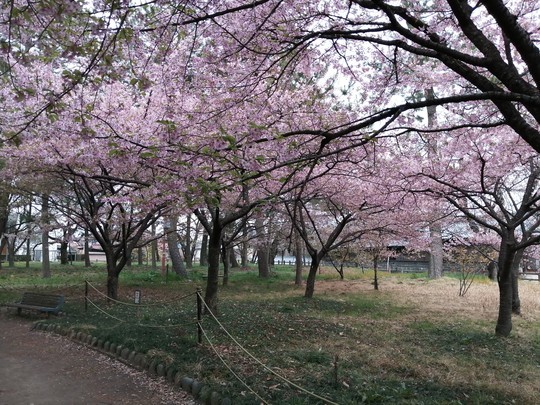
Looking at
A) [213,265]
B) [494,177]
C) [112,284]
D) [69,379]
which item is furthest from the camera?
[112,284]

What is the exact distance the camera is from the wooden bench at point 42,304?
9422mm

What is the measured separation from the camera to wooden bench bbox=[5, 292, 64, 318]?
30.9 feet

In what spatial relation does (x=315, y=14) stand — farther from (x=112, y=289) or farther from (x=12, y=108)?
(x=112, y=289)

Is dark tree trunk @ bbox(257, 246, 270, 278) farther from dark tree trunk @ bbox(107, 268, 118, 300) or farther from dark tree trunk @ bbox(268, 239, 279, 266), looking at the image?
dark tree trunk @ bbox(107, 268, 118, 300)

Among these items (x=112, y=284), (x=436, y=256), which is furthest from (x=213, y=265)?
(x=436, y=256)

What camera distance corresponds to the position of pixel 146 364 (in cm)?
586

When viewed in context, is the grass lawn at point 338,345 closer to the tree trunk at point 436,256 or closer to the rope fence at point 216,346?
the rope fence at point 216,346

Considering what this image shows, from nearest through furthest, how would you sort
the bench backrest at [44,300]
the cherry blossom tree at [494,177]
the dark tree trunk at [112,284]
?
1. the cherry blossom tree at [494,177]
2. the bench backrest at [44,300]
3. the dark tree trunk at [112,284]

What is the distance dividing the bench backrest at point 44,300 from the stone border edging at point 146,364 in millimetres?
1079

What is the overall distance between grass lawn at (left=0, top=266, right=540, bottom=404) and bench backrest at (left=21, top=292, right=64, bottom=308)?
0.35 metres

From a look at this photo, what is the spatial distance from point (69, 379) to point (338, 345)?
4042mm

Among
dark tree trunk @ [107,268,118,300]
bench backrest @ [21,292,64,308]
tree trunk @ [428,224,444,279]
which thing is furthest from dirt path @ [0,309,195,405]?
tree trunk @ [428,224,444,279]

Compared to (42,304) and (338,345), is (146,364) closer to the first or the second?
(338,345)

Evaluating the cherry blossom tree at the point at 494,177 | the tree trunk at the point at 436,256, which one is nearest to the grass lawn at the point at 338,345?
the cherry blossom tree at the point at 494,177
